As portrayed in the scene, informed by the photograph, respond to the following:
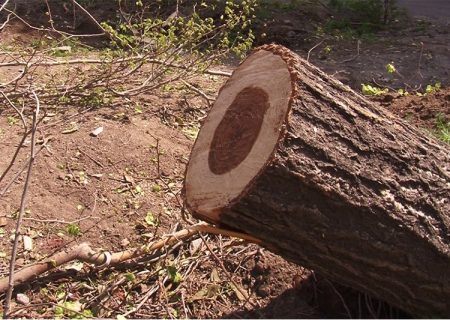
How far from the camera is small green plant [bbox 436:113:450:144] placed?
4.56 meters

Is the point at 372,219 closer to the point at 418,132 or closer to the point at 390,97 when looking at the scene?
the point at 418,132

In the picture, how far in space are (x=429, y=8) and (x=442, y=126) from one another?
4.83m

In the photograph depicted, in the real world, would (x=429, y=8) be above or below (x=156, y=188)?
below

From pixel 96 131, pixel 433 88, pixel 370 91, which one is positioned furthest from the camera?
pixel 433 88

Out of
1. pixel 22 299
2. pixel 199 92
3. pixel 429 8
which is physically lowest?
pixel 429 8

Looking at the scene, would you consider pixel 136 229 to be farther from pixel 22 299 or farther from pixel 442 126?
pixel 442 126

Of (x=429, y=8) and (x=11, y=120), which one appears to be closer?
(x=11, y=120)

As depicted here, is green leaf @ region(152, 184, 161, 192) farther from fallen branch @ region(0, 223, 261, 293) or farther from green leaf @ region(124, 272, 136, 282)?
green leaf @ region(124, 272, 136, 282)

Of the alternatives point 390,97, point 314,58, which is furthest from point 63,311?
point 314,58

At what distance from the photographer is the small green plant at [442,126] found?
4562mm

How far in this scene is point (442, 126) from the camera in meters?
4.84

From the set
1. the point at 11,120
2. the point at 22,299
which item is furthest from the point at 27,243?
the point at 11,120

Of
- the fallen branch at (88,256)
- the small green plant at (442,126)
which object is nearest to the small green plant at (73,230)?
the fallen branch at (88,256)

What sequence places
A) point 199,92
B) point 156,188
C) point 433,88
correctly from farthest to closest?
point 433,88 → point 199,92 → point 156,188
